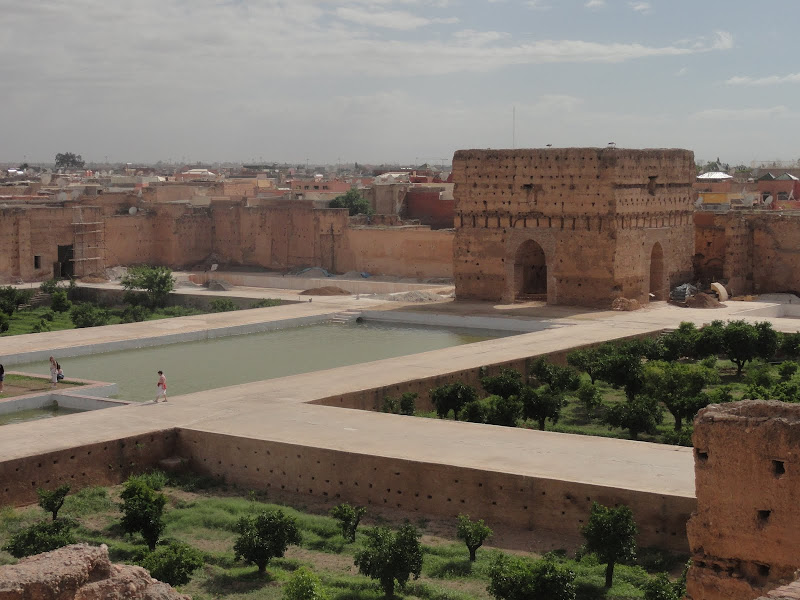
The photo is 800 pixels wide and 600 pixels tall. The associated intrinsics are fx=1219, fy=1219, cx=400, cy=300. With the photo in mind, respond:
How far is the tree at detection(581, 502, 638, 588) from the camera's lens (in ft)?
32.0

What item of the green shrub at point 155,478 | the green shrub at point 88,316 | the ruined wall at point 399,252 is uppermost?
the ruined wall at point 399,252

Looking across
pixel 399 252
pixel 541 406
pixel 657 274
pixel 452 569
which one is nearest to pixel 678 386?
pixel 541 406

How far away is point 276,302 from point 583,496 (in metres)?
16.7

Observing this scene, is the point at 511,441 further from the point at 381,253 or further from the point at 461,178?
the point at 381,253

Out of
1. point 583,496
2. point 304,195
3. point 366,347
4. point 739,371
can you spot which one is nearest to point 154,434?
point 583,496

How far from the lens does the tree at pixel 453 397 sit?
1551cm

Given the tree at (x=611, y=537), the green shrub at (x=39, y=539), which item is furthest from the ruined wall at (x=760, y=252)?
the green shrub at (x=39, y=539)

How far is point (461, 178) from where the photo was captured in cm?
2608

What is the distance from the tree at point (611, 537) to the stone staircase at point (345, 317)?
1505 cm

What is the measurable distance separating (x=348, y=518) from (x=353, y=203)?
27548mm

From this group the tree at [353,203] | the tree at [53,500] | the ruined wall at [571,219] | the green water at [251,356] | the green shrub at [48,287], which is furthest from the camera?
the tree at [353,203]

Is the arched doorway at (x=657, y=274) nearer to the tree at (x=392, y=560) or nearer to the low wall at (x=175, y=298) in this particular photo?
the low wall at (x=175, y=298)

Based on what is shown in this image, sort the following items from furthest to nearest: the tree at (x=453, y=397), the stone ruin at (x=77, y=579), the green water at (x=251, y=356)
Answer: the green water at (x=251, y=356) < the tree at (x=453, y=397) < the stone ruin at (x=77, y=579)

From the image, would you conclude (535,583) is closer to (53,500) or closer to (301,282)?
(53,500)
